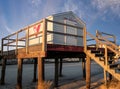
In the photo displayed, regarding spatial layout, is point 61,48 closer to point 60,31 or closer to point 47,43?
point 47,43

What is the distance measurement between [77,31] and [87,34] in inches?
268

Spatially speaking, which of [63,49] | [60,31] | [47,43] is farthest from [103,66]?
[60,31]

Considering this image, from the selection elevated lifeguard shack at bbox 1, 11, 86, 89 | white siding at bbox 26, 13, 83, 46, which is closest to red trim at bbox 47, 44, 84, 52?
elevated lifeguard shack at bbox 1, 11, 86, 89

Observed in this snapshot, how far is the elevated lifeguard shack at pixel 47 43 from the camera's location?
8.69 meters

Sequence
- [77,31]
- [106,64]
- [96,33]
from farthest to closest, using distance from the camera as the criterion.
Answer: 1. [77,31]
2. [96,33]
3. [106,64]

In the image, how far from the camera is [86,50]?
10477mm

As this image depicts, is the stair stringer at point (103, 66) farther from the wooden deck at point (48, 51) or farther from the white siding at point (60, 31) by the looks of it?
the white siding at point (60, 31)

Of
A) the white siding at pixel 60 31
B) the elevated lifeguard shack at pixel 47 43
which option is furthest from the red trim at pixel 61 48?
the white siding at pixel 60 31

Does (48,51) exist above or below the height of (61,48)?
below

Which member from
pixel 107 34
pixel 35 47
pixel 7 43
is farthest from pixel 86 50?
pixel 7 43

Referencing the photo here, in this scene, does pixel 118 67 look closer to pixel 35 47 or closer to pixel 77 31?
pixel 35 47

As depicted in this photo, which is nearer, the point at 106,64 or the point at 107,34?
the point at 106,64

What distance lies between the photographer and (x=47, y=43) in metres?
12.3

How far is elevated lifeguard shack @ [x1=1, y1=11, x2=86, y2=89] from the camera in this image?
8688 mm
